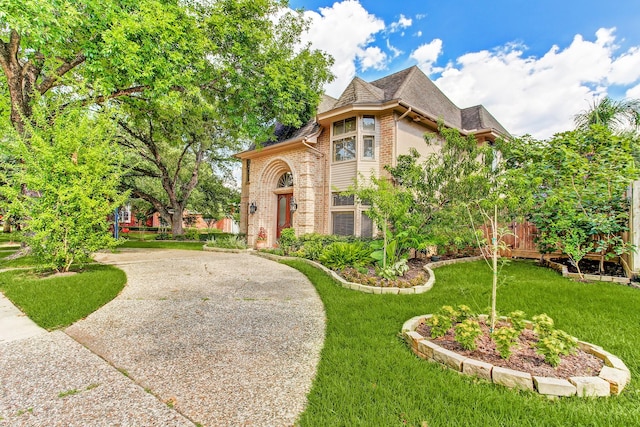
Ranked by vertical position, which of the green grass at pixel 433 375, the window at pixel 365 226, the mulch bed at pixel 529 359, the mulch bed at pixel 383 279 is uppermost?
the window at pixel 365 226

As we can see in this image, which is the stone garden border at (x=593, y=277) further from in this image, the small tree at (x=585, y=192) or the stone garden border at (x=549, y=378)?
the stone garden border at (x=549, y=378)

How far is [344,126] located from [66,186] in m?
8.31

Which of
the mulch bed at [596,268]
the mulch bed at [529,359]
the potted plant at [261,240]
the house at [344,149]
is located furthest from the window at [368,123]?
the mulch bed at [529,359]

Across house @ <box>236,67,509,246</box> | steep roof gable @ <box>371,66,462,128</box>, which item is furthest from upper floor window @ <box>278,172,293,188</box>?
steep roof gable @ <box>371,66,462,128</box>

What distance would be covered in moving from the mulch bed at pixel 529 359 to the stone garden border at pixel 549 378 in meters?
0.10

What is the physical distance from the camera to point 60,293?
4.88 m

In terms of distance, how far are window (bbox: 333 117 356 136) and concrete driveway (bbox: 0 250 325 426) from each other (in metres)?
7.31

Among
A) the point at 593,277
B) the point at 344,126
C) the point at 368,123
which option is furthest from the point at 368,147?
the point at 593,277

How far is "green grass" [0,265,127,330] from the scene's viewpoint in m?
3.93

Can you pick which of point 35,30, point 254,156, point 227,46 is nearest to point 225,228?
point 254,156

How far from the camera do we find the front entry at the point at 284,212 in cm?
1254

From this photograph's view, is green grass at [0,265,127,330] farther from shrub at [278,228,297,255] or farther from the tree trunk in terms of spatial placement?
the tree trunk

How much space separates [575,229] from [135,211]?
99.7 ft

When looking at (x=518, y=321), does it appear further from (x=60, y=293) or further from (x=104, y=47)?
(x=104, y=47)
